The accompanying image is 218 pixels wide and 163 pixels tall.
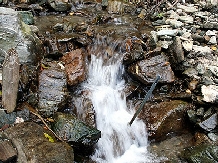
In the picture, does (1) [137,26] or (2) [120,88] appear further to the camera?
(1) [137,26]

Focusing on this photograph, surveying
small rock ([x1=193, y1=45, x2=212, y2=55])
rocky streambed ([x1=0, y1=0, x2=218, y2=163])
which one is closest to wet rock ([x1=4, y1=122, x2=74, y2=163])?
rocky streambed ([x1=0, y1=0, x2=218, y2=163])

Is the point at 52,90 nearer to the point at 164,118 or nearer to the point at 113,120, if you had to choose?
the point at 113,120

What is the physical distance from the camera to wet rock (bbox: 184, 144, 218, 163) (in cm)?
496

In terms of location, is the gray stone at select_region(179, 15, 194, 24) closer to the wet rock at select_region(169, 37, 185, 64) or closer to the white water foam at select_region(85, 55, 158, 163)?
the wet rock at select_region(169, 37, 185, 64)

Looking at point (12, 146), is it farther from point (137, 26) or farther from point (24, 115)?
point (137, 26)

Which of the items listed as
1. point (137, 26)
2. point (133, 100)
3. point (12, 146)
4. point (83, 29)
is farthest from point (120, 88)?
point (12, 146)

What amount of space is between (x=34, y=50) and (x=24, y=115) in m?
1.66

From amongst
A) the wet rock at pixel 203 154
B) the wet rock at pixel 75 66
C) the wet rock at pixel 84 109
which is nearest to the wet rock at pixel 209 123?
the wet rock at pixel 203 154

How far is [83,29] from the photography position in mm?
7406

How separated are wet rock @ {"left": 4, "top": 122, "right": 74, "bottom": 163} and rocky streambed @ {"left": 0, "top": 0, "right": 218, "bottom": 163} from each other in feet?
0.04

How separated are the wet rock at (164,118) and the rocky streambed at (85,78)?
2cm

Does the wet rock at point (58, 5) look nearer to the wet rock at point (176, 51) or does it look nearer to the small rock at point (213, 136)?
the wet rock at point (176, 51)

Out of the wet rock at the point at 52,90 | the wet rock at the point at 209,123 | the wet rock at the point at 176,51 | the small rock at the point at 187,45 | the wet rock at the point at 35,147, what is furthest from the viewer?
→ the small rock at the point at 187,45

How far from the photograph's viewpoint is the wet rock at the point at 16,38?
559 cm
